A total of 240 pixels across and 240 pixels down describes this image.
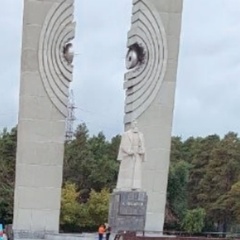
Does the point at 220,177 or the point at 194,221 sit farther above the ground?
the point at 220,177

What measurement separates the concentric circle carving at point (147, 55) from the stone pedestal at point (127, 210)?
9.80ft

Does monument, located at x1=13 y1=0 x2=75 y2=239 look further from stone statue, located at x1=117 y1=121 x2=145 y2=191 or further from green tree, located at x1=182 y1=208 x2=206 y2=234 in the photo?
green tree, located at x1=182 y1=208 x2=206 y2=234

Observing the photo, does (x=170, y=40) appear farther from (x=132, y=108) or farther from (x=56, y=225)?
(x=56, y=225)

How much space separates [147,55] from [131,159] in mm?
3800

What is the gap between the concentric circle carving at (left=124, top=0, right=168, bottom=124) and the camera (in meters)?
23.4

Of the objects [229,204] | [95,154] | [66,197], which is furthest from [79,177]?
[229,204]

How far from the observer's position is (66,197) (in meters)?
34.8

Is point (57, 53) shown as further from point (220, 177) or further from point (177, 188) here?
point (220, 177)

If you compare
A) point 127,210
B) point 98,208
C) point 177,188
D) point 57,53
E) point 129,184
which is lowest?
point 98,208

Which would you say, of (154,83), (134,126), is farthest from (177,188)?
(134,126)

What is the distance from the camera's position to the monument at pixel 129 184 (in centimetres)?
2095

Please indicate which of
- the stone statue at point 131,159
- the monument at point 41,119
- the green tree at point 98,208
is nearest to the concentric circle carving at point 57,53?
the monument at point 41,119

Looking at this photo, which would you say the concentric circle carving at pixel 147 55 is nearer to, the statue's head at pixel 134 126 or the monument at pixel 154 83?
the monument at pixel 154 83

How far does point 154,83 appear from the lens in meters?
23.4
